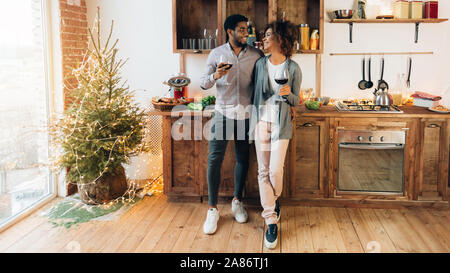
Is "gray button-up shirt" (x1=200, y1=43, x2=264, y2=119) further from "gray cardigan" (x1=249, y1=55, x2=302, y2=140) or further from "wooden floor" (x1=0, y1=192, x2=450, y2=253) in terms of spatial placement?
"wooden floor" (x1=0, y1=192, x2=450, y2=253)

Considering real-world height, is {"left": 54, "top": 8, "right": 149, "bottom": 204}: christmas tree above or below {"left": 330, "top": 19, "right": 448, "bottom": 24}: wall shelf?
below

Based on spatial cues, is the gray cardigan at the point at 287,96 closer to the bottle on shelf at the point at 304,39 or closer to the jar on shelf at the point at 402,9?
the bottle on shelf at the point at 304,39

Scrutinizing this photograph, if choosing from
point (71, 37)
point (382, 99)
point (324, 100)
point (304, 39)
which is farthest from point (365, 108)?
point (71, 37)

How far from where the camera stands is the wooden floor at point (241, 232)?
9.43ft

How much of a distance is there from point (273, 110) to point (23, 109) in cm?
205

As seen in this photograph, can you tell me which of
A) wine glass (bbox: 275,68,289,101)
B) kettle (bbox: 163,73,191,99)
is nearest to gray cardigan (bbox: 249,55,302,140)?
wine glass (bbox: 275,68,289,101)

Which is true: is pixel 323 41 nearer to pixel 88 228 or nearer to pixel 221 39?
pixel 221 39

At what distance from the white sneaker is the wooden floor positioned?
0.06 metres

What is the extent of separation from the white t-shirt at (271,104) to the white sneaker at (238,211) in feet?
2.69

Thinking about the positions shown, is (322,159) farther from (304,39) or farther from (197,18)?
(197,18)

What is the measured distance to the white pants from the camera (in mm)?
2965

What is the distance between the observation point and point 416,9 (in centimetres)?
381

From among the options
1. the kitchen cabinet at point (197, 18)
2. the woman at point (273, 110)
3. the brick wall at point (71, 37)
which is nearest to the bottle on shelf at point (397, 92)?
the woman at point (273, 110)
